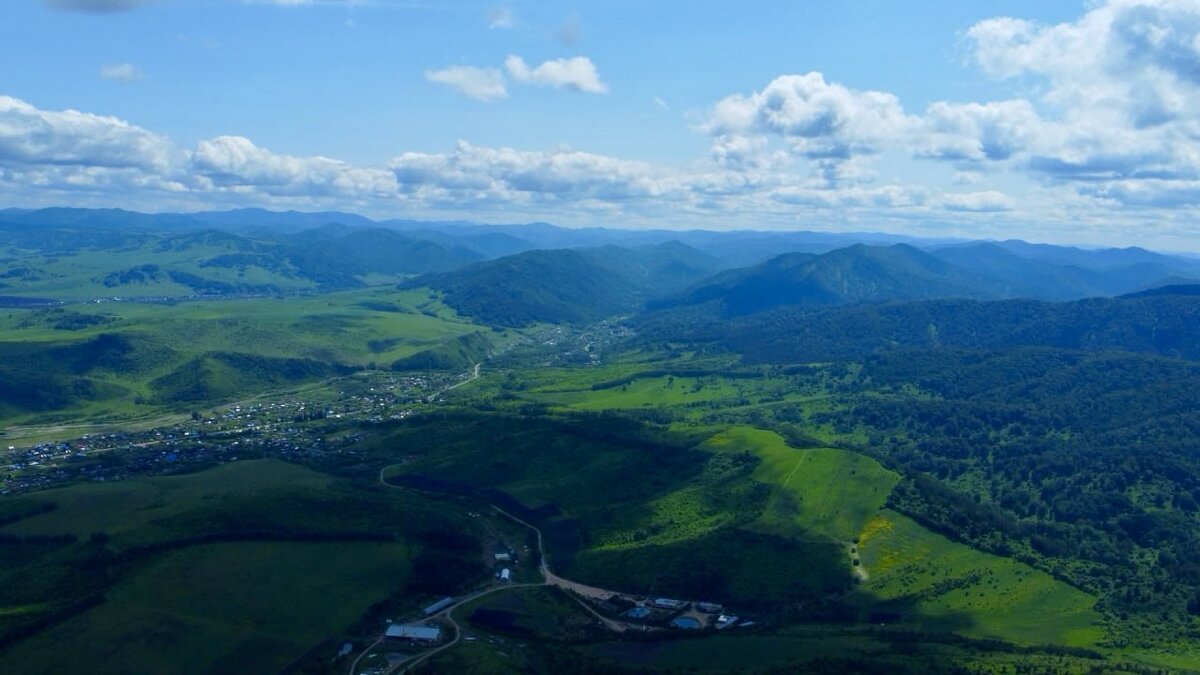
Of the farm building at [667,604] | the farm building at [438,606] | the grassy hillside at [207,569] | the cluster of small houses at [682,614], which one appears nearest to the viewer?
the grassy hillside at [207,569]

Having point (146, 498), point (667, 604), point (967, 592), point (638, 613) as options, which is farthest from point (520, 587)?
point (146, 498)

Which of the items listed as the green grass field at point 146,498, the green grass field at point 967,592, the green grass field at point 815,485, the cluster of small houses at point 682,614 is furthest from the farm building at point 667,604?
the green grass field at point 146,498

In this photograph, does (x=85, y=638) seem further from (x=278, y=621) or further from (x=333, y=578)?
(x=333, y=578)

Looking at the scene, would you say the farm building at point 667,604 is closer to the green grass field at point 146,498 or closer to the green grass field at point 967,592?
the green grass field at point 967,592

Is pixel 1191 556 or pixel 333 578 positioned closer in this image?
pixel 333 578

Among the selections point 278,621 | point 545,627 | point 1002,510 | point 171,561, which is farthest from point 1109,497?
point 171,561

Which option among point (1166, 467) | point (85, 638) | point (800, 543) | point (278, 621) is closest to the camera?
point (85, 638)

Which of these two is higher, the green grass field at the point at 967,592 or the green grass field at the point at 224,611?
the green grass field at the point at 967,592
